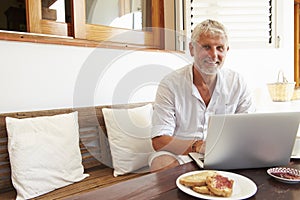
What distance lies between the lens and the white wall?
1.53 m

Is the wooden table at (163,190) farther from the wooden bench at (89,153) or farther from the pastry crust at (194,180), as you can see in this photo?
the wooden bench at (89,153)

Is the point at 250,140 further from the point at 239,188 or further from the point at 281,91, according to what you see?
the point at 281,91

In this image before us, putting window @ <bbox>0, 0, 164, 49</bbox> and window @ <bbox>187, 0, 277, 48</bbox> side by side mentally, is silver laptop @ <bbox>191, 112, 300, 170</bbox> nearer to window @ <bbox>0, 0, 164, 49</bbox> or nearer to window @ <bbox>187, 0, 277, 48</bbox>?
window @ <bbox>0, 0, 164, 49</bbox>

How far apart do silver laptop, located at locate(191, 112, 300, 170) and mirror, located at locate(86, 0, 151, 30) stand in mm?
1503

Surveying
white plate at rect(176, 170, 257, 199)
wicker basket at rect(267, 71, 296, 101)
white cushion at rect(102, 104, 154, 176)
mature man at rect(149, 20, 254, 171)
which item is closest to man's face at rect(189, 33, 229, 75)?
mature man at rect(149, 20, 254, 171)

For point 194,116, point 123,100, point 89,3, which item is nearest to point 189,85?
point 194,116

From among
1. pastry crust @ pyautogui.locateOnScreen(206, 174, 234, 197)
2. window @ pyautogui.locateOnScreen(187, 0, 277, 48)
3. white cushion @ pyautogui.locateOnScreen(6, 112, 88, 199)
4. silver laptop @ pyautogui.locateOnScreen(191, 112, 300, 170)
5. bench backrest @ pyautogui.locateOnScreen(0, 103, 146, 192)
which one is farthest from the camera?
window @ pyautogui.locateOnScreen(187, 0, 277, 48)

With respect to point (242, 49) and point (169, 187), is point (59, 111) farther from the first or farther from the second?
point (242, 49)

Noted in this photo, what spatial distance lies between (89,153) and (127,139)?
0.27 m

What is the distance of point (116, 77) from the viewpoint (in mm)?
2090

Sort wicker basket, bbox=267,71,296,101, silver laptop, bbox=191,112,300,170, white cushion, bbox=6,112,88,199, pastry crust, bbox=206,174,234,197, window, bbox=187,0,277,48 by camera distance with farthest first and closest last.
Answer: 1. wicker basket, bbox=267,71,296,101
2. window, bbox=187,0,277,48
3. white cushion, bbox=6,112,88,199
4. silver laptop, bbox=191,112,300,170
5. pastry crust, bbox=206,174,234,197

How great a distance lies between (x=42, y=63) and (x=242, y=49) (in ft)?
6.84

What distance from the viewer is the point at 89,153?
5.72 feet

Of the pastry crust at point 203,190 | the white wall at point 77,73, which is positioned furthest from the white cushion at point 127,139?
the pastry crust at point 203,190
